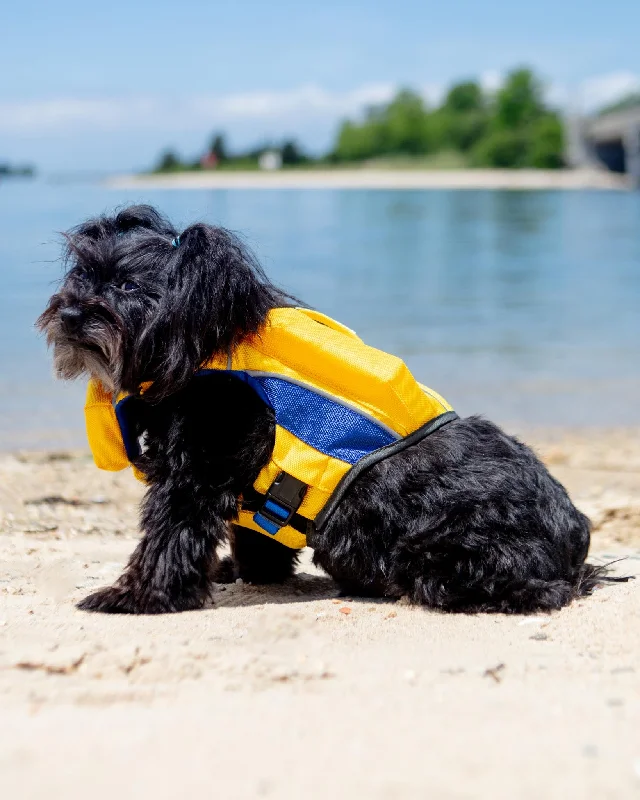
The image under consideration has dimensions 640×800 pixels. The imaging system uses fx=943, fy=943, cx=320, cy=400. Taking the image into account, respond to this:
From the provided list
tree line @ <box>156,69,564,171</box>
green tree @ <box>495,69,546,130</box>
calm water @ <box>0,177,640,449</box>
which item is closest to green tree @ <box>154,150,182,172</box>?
tree line @ <box>156,69,564,171</box>

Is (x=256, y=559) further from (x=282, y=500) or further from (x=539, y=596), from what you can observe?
(x=539, y=596)

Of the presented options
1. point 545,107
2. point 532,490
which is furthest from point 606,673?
point 545,107

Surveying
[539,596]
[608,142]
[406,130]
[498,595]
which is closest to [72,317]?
[498,595]

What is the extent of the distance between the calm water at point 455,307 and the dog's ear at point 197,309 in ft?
Result: 1.59

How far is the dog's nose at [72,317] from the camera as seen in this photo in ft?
11.2

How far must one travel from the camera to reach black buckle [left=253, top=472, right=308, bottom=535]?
11.5ft

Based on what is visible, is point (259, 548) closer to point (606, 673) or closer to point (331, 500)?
point (331, 500)

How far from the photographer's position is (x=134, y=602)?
3.58 metres

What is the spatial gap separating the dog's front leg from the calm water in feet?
3.59

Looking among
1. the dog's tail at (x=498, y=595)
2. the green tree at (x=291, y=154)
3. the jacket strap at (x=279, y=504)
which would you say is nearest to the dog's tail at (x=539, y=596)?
the dog's tail at (x=498, y=595)

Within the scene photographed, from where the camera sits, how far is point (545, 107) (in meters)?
99.6

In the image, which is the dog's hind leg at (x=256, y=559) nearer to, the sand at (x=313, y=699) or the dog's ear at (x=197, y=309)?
the sand at (x=313, y=699)

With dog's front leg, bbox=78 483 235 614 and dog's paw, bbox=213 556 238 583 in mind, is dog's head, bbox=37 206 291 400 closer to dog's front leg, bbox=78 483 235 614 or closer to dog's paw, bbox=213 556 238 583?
dog's front leg, bbox=78 483 235 614

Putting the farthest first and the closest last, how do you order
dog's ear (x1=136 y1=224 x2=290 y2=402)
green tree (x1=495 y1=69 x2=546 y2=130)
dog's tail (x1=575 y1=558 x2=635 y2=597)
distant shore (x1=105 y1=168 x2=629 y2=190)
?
1. green tree (x1=495 y1=69 x2=546 y2=130)
2. distant shore (x1=105 y1=168 x2=629 y2=190)
3. dog's tail (x1=575 y1=558 x2=635 y2=597)
4. dog's ear (x1=136 y1=224 x2=290 y2=402)
